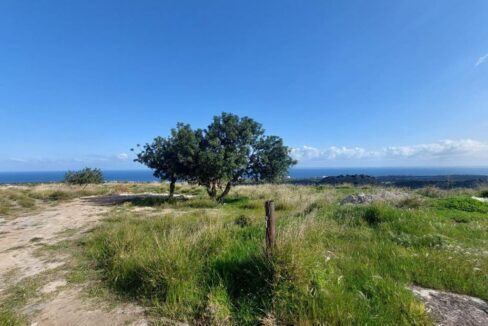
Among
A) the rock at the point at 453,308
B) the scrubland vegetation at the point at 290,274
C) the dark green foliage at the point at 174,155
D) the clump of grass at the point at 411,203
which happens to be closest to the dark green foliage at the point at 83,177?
the dark green foliage at the point at 174,155

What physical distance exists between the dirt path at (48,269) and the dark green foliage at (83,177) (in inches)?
1006

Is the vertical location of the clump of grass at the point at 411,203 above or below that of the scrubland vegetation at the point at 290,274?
above

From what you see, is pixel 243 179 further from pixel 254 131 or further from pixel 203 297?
pixel 203 297

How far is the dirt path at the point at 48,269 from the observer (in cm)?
377

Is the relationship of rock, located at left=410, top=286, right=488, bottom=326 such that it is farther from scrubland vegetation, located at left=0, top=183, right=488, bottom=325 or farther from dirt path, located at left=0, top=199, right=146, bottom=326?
→ dirt path, located at left=0, top=199, right=146, bottom=326

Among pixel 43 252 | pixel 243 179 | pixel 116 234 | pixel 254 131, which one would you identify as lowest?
pixel 43 252

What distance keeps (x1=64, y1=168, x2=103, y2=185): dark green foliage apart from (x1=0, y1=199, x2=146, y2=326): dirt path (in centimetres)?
2555

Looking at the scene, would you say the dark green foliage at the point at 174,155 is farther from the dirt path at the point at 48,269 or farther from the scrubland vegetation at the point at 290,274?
the scrubland vegetation at the point at 290,274

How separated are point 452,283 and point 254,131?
1513 cm

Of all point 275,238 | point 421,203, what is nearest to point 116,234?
point 275,238

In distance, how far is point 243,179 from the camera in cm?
1859

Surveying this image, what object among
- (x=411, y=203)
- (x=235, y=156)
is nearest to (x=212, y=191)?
(x=235, y=156)

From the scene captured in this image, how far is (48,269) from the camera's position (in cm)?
564

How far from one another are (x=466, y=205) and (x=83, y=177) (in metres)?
38.2
